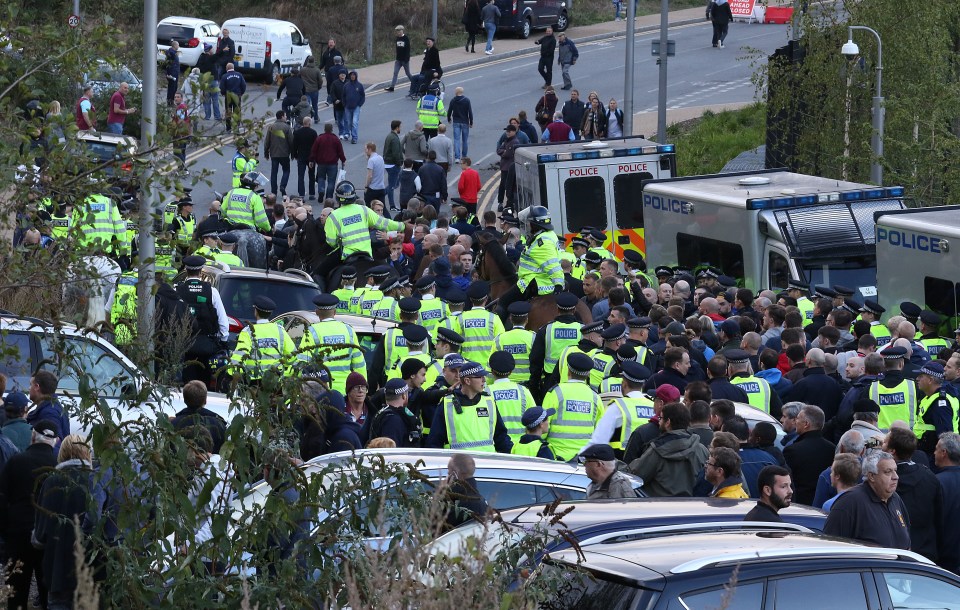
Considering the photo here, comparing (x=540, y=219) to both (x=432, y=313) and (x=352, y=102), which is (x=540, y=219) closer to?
(x=432, y=313)

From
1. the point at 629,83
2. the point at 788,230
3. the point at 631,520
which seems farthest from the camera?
the point at 629,83

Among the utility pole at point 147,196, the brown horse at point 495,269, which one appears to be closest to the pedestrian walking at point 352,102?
the brown horse at point 495,269

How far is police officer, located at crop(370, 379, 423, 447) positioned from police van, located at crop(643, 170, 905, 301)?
26.5 feet

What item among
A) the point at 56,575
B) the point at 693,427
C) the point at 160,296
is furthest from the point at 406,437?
the point at 160,296

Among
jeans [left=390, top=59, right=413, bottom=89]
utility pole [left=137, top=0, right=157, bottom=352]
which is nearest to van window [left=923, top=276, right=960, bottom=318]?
utility pole [left=137, top=0, right=157, bottom=352]

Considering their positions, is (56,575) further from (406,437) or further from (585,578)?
(585,578)

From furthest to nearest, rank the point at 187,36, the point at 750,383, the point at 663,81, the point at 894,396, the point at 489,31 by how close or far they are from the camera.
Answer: the point at 489,31 → the point at 187,36 → the point at 663,81 → the point at 750,383 → the point at 894,396

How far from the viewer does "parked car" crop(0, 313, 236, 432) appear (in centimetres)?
602

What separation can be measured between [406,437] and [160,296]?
4333mm

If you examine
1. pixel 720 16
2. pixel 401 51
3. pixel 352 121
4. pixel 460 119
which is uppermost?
pixel 720 16

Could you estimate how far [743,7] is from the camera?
55.4 meters

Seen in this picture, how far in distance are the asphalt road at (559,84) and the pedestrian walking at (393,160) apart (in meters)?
2.58

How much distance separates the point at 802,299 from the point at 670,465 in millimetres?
6972

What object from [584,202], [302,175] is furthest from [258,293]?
[302,175]
